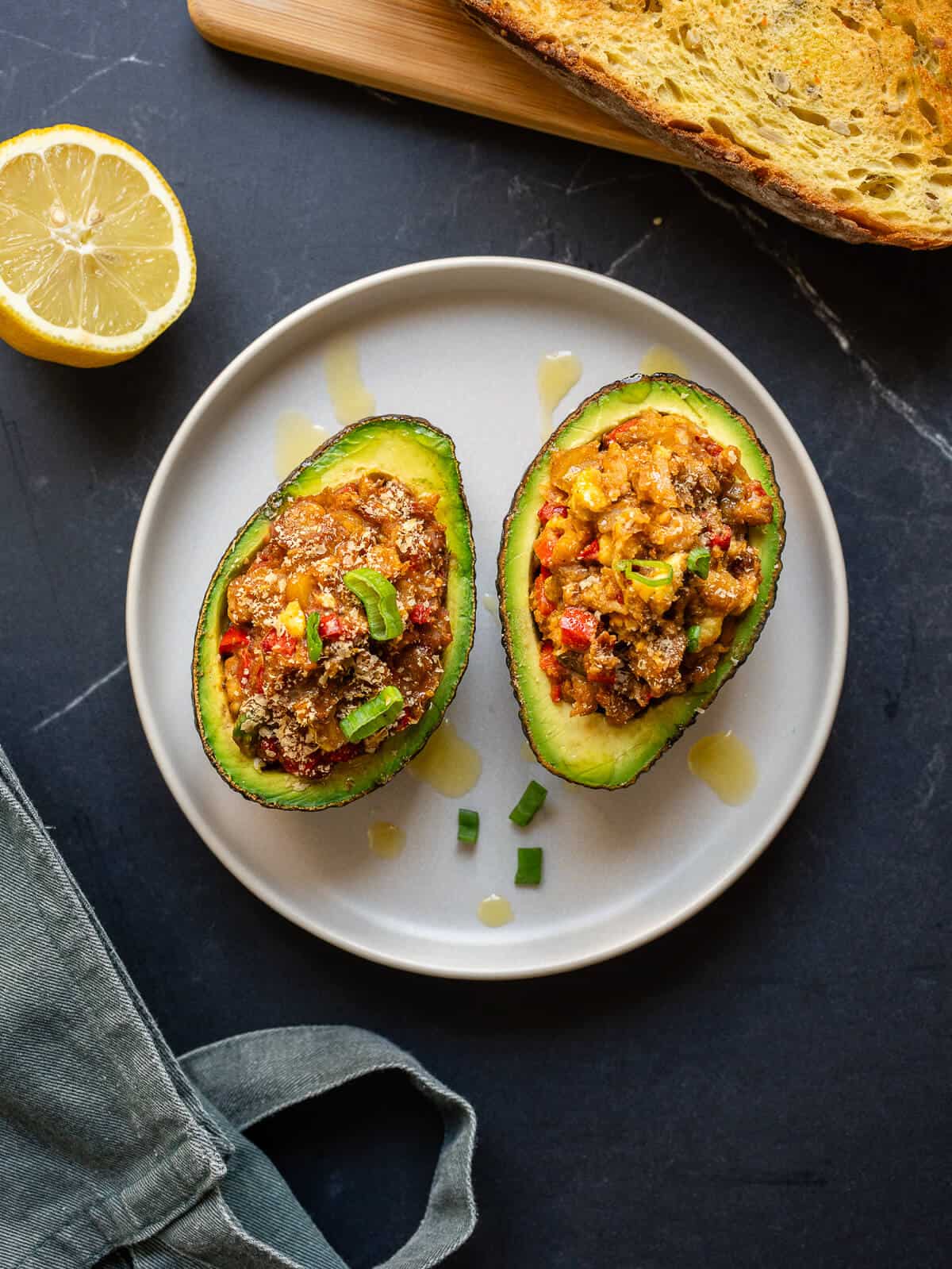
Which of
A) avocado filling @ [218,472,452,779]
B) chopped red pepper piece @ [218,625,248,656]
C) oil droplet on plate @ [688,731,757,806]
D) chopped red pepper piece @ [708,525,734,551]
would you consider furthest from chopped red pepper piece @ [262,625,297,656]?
oil droplet on plate @ [688,731,757,806]

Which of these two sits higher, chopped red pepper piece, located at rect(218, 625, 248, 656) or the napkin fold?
chopped red pepper piece, located at rect(218, 625, 248, 656)

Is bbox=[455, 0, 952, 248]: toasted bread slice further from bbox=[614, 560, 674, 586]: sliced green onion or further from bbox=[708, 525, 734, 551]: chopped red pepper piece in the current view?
bbox=[614, 560, 674, 586]: sliced green onion

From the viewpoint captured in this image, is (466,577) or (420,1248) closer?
(466,577)

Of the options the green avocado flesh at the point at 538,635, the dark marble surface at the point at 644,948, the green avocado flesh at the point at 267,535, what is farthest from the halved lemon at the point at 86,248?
the green avocado flesh at the point at 538,635

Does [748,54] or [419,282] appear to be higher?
[748,54]

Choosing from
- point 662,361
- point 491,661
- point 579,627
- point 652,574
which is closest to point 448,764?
point 491,661

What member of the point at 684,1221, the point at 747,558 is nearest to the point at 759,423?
the point at 747,558

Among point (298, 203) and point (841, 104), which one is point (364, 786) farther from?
point (841, 104)
